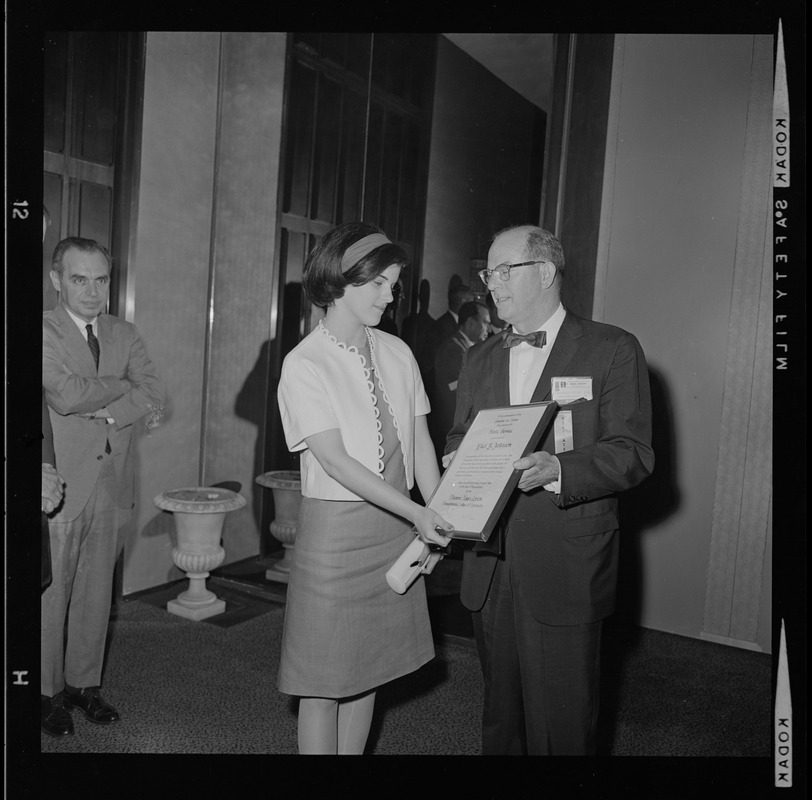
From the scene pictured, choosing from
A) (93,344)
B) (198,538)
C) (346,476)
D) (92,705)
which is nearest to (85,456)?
(93,344)

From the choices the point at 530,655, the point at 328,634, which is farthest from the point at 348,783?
the point at 530,655

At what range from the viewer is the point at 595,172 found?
2.91 metres

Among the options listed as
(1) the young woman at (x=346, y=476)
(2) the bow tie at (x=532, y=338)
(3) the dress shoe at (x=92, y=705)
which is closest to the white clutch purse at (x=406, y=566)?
(1) the young woman at (x=346, y=476)

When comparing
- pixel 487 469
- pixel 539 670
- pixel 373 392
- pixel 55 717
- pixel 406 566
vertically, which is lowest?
pixel 55 717

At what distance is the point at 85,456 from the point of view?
8.87 feet

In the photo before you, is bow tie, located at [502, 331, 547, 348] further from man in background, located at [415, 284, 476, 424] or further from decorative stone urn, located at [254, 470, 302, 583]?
decorative stone urn, located at [254, 470, 302, 583]

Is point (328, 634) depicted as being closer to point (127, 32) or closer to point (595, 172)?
point (595, 172)

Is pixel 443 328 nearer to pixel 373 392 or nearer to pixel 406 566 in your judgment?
pixel 373 392

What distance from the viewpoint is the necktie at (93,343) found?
2.67m

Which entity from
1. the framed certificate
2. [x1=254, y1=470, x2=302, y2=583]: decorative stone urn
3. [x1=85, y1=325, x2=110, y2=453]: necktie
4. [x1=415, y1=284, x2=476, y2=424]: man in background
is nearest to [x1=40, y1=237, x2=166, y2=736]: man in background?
[x1=85, y1=325, x2=110, y2=453]: necktie

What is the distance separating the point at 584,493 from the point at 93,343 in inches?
70.2

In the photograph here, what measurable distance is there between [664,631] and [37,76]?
10.3 ft

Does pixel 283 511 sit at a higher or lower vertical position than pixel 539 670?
higher

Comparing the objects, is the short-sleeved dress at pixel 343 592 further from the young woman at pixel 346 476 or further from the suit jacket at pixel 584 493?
the suit jacket at pixel 584 493
